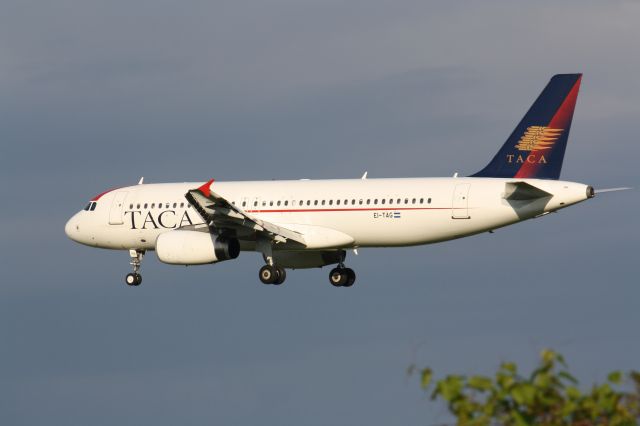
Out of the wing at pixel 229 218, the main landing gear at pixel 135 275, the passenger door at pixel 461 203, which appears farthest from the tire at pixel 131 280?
the passenger door at pixel 461 203

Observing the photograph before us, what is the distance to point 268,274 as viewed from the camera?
150ft

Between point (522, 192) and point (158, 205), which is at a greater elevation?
point (158, 205)

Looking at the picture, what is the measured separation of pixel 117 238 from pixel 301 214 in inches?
331

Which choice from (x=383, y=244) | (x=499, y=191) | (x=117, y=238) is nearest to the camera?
(x=499, y=191)

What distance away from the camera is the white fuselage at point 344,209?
41.2 meters

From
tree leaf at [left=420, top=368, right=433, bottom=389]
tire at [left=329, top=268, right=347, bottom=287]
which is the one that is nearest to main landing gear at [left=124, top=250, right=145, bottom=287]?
tire at [left=329, top=268, right=347, bottom=287]

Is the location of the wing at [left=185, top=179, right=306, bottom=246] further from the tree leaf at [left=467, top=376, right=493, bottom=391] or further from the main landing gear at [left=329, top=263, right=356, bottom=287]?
the tree leaf at [left=467, top=376, right=493, bottom=391]

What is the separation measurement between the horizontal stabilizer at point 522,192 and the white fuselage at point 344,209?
0.16m

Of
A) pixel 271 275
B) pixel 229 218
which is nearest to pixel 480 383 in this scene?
pixel 229 218

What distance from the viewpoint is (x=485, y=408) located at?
36.9 feet

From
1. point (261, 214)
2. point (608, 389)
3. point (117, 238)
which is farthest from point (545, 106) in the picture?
point (608, 389)

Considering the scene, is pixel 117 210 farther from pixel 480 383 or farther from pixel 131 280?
pixel 480 383

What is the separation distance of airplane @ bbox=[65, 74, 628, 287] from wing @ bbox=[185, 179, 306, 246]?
5 centimetres

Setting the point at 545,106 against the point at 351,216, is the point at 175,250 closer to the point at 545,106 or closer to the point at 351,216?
the point at 351,216
